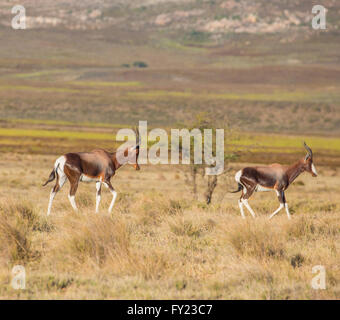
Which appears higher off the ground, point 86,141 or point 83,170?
point 86,141

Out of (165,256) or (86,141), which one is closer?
(165,256)

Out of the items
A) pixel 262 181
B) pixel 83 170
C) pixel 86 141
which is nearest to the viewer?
pixel 83 170

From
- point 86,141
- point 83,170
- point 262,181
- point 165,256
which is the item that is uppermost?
point 86,141

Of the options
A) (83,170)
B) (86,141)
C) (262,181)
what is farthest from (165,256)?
(86,141)

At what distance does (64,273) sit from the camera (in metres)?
10.1

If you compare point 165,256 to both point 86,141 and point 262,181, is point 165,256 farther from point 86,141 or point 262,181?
point 86,141

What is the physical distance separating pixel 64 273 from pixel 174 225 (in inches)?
169

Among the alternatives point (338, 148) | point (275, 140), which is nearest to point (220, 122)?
point (338, 148)

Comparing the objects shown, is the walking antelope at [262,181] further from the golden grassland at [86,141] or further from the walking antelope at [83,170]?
the golden grassland at [86,141]

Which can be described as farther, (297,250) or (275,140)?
(275,140)

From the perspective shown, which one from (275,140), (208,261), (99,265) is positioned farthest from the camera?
(275,140)

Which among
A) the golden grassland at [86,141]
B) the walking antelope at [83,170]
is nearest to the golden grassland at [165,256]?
the walking antelope at [83,170]

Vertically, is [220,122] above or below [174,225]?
above
